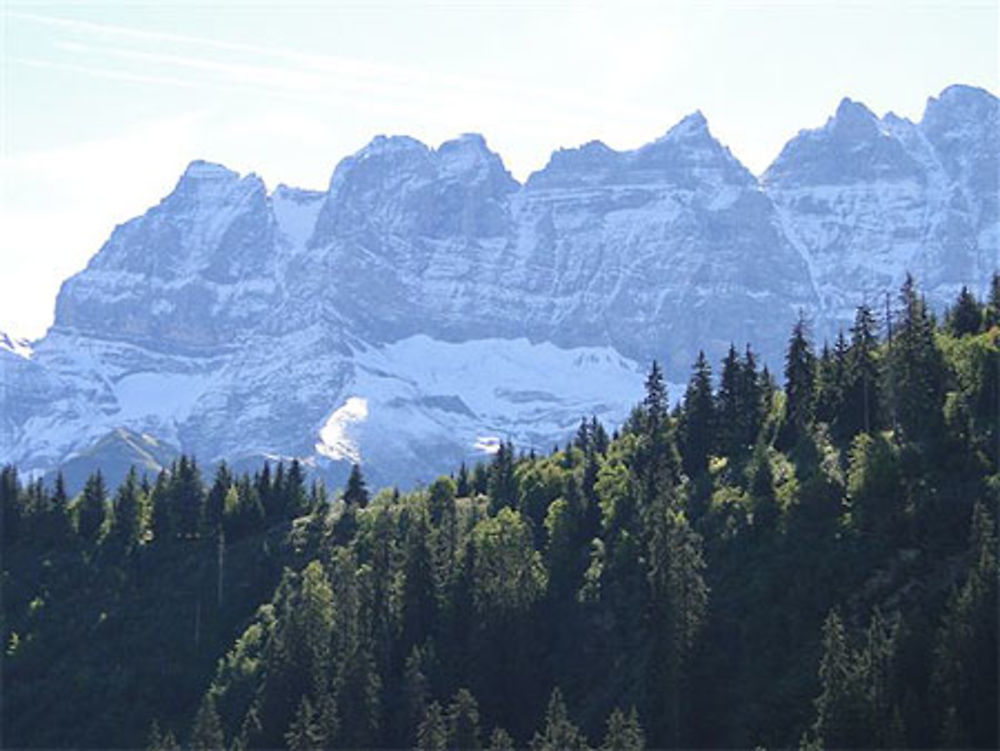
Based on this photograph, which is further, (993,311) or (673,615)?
(993,311)

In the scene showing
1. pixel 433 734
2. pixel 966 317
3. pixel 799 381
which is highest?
pixel 966 317

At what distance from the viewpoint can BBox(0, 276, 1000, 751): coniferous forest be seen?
108250 millimetres

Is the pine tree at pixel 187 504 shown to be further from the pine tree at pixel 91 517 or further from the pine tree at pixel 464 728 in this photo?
the pine tree at pixel 464 728

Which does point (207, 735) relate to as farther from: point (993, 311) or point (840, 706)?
point (993, 311)

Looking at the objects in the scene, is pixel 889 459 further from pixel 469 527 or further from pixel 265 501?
pixel 265 501

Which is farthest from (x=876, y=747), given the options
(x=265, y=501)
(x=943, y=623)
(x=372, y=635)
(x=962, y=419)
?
(x=265, y=501)

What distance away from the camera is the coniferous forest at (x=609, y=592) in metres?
108

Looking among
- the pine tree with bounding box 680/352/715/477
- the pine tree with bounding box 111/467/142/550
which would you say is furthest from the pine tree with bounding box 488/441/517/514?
the pine tree with bounding box 111/467/142/550

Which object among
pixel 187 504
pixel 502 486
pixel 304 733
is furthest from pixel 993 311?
pixel 187 504

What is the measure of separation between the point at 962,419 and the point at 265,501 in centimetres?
9743

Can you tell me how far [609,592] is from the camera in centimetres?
13700

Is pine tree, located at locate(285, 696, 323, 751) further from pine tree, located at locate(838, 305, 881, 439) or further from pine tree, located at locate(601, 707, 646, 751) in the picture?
pine tree, located at locate(838, 305, 881, 439)

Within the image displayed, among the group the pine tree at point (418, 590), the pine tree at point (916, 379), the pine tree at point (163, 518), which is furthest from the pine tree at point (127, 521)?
the pine tree at point (916, 379)

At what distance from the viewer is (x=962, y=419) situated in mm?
128250
